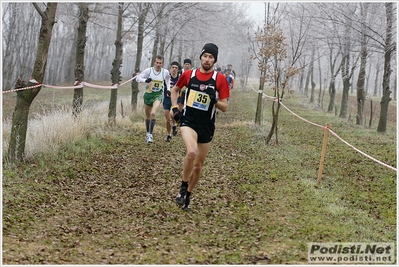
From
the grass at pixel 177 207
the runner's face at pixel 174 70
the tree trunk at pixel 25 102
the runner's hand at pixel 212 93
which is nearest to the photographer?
the grass at pixel 177 207

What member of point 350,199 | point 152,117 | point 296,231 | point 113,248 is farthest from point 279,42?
point 113,248

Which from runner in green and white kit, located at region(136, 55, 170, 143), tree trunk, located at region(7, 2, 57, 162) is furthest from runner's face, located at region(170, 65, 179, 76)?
tree trunk, located at region(7, 2, 57, 162)

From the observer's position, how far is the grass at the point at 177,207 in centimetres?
520

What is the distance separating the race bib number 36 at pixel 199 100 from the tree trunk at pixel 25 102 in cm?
308

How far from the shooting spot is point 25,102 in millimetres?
8039

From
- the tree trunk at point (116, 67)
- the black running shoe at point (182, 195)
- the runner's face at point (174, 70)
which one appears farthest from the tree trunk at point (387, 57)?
the black running shoe at point (182, 195)

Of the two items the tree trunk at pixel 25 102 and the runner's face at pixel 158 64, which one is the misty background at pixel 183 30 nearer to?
the runner's face at pixel 158 64

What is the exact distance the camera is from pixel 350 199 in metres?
7.73

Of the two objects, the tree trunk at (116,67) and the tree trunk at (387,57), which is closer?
the tree trunk at (387,57)

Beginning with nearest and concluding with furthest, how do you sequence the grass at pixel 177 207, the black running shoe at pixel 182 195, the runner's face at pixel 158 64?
the grass at pixel 177 207, the black running shoe at pixel 182 195, the runner's face at pixel 158 64

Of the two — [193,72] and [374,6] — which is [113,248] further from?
[374,6]

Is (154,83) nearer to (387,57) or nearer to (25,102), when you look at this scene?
(25,102)

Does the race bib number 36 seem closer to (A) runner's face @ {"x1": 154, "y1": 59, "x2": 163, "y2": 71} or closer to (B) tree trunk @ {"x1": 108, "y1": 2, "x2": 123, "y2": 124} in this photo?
(A) runner's face @ {"x1": 154, "y1": 59, "x2": 163, "y2": 71}

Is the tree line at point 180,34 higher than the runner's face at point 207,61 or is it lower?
higher
